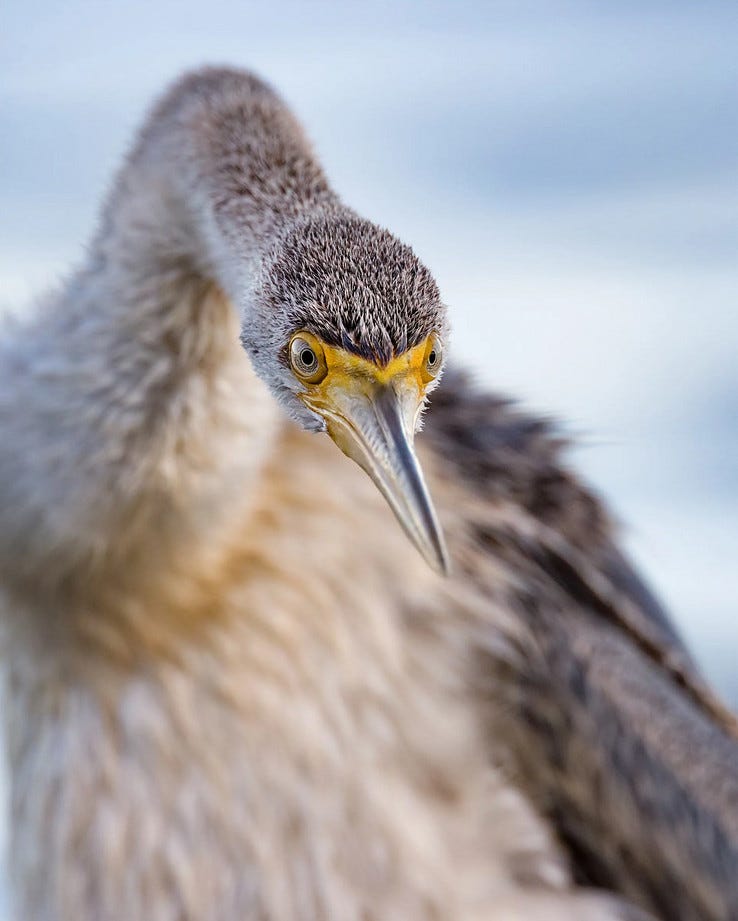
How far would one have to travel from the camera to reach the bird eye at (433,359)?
48.0 inches

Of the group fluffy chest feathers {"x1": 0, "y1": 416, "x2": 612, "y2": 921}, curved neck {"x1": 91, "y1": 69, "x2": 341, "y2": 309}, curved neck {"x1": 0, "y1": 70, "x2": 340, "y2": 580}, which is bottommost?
fluffy chest feathers {"x1": 0, "y1": 416, "x2": 612, "y2": 921}

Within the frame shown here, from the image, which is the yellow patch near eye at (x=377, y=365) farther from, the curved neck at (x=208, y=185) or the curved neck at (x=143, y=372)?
the curved neck at (x=143, y=372)

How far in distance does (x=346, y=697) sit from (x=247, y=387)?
594mm

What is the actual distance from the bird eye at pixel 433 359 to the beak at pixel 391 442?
0.06 feet

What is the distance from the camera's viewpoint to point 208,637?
216 centimetres

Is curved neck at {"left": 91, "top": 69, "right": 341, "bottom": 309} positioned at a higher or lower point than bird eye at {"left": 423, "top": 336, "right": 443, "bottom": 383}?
higher

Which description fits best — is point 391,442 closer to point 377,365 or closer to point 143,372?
point 377,365

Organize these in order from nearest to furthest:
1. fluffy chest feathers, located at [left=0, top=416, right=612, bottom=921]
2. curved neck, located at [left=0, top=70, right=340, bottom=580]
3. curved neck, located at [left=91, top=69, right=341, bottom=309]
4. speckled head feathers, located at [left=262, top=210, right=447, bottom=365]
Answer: speckled head feathers, located at [left=262, top=210, right=447, bottom=365] < curved neck, located at [left=91, top=69, right=341, bottom=309] < curved neck, located at [left=0, top=70, right=340, bottom=580] < fluffy chest feathers, located at [left=0, top=416, right=612, bottom=921]

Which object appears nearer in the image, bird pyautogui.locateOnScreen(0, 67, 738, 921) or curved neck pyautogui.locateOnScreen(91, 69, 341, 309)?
curved neck pyautogui.locateOnScreen(91, 69, 341, 309)

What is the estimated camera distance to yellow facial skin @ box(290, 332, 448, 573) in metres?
1.19

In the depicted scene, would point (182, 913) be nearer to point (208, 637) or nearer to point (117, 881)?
point (117, 881)

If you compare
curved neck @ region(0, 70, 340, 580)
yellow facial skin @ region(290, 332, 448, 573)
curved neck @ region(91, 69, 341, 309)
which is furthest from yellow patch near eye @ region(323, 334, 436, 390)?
curved neck @ region(0, 70, 340, 580)

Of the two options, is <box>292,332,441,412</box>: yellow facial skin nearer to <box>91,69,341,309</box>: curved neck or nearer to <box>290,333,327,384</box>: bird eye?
<box>290,333,327,384</box>: bird eye

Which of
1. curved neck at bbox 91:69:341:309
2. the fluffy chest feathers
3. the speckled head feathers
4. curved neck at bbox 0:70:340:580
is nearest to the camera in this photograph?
the speckled head feathers
